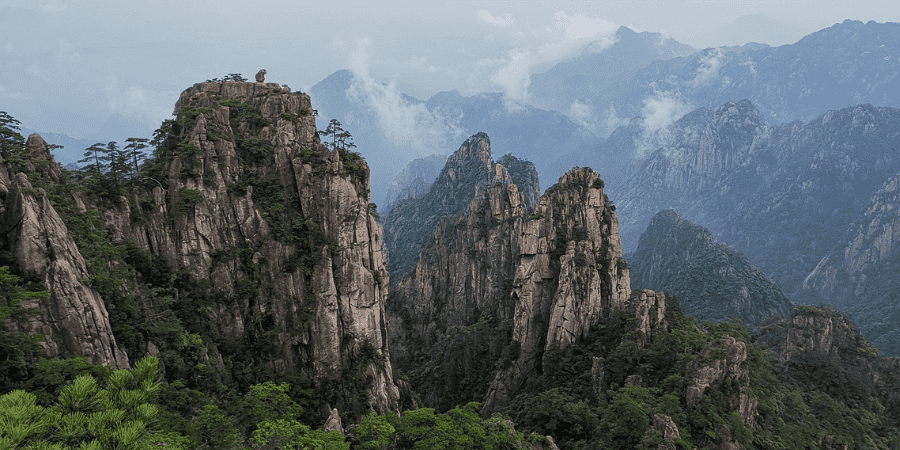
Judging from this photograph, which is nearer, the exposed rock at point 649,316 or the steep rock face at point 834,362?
the exposed rock at point 649,316

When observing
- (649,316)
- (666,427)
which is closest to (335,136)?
(649,316)

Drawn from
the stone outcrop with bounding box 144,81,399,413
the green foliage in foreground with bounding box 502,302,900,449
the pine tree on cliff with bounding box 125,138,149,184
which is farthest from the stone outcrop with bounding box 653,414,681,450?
the pine tree on cliff with bounding box 125,138,149,184

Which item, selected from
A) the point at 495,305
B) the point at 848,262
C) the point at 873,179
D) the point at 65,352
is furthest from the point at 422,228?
the point at 873,179

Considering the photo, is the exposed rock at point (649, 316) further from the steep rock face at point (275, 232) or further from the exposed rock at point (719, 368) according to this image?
the steep rock face at point (275, 232)

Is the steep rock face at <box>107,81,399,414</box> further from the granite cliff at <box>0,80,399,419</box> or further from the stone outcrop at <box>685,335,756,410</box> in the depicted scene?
the stone outcrop at <box>685,335,756,410</box>

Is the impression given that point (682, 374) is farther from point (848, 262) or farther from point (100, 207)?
point (848, 262)

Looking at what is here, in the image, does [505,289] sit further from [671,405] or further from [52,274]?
[52,274]

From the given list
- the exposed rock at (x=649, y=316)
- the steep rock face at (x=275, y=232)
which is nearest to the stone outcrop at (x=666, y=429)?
the exposed rock at (x=649, y=316)
